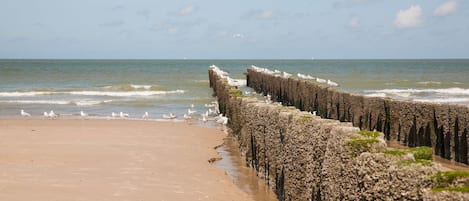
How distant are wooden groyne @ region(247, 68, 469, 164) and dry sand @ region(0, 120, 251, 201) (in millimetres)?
3739

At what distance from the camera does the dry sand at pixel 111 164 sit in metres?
9.73

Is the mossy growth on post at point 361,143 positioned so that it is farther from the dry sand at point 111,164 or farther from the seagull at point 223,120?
the seagull at point 223,120

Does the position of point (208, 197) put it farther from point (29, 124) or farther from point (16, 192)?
point (29, 124)

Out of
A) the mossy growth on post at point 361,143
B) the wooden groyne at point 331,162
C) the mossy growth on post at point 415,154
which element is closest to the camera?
the wooden groyne at point 331,162

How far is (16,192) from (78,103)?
21.3m

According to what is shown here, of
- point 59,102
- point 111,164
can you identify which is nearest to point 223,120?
point 111,164

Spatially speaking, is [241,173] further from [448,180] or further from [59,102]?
[59,102]

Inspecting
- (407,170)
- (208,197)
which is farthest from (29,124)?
(407,170)

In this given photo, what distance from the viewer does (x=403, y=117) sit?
51.8 feet

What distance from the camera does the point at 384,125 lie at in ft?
53.9

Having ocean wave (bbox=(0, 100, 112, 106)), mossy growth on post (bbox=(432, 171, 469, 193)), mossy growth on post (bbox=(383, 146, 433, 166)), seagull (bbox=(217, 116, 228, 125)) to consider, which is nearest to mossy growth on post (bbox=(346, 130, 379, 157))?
mossy growth on post (bbox=(383, 146, 433, 166))

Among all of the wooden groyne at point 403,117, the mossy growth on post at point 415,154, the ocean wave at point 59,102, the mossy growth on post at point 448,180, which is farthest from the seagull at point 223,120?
the mossy growth on post at point 448,180

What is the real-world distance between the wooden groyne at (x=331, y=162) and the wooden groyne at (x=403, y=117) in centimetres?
470

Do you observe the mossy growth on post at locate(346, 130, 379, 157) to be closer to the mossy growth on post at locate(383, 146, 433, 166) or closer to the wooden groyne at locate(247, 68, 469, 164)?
the mossy growth on post at locate(383, 146, 433, 166)
